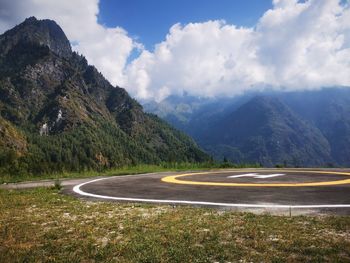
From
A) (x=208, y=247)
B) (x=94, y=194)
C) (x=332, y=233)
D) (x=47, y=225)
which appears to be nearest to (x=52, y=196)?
(x=94, y=194)

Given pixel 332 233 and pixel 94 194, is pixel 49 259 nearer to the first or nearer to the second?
pixel 332 233

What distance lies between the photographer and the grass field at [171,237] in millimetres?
6648

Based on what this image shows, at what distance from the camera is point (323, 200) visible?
11008 mm

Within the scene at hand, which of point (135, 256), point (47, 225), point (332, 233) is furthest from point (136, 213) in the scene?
point (332, 233)

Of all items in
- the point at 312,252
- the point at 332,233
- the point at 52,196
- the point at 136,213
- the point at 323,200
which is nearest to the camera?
the point at 312,252

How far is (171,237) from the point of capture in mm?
7695

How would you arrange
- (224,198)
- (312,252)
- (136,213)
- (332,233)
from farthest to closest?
(224,198), (136,213), (332,233), (312,252)

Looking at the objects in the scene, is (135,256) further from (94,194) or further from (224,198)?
(94,194)

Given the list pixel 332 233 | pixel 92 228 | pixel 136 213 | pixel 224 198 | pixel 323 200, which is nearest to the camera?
pixel 332 233

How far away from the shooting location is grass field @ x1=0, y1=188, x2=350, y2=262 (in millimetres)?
6648

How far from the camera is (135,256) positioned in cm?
685

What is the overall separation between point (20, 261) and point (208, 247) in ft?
11.5

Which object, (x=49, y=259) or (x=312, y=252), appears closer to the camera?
(x=312, y=252)

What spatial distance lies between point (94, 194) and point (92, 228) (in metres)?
6.31
